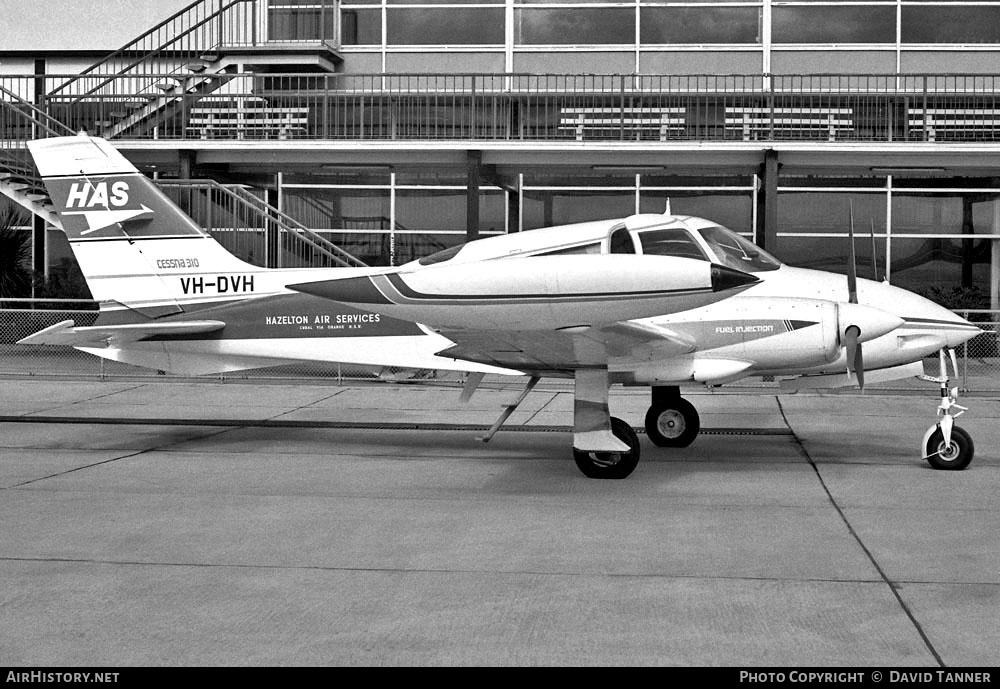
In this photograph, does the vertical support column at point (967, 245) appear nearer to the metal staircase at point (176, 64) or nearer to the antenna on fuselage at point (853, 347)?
the metal staircase at point (176, 64)

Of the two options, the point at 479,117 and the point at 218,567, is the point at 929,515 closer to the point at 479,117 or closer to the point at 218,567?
the point at 218,567

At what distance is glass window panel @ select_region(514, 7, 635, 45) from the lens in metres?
25.3

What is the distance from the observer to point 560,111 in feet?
77.4

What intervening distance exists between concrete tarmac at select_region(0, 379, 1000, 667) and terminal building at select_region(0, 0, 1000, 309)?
934 centimetres

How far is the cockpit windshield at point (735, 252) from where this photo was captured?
10.6 m

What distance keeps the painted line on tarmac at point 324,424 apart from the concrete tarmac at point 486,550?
17 cm

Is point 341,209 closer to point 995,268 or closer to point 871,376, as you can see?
point 995,268

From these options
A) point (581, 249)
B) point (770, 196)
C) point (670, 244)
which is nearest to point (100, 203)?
point (581, 249)

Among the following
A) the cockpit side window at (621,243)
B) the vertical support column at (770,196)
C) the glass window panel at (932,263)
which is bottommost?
the cockpit side window at (621,243)

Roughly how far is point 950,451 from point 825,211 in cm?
1511

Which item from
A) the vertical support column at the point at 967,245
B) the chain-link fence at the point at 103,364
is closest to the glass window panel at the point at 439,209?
the chain-link fence at the point at 103,364

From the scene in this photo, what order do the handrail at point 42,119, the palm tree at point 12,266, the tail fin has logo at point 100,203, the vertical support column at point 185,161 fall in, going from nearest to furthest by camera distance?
the tail fin has logo at point 100,203 < the handrail at point 42,119 < the vertical support column at point 185,161 < the palm tree at point 12,266

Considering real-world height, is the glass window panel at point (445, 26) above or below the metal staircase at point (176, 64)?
above
